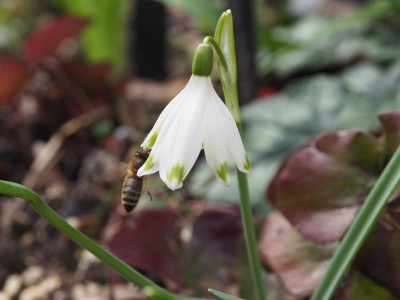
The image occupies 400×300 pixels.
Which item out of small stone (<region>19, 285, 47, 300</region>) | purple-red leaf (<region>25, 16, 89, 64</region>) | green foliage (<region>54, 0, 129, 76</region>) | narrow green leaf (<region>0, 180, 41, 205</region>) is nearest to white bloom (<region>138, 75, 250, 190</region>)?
narrow green leaf (<region>0, 180, 41, 205</region>)

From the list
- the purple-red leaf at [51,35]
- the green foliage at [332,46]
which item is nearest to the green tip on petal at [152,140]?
the purple-red leaf at [51,35]

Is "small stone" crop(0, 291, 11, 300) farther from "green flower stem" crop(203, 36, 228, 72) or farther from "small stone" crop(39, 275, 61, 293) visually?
"green flower stem" crop(203, 36, 228, 72)

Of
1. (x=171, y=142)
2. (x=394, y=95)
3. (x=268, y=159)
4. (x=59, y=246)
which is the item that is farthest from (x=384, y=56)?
(x=171, y=142)

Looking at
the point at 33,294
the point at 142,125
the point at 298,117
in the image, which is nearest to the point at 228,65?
the point at 33,294

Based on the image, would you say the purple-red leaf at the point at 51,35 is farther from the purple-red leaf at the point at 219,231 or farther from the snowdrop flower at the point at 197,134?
the snowdrop flower at the point at 197,134

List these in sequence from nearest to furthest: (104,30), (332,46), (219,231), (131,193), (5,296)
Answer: (131,193), (219,231), (5,296), (104,30), (332,46)

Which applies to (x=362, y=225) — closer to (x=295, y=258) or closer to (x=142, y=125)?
(x=295, y=258)
